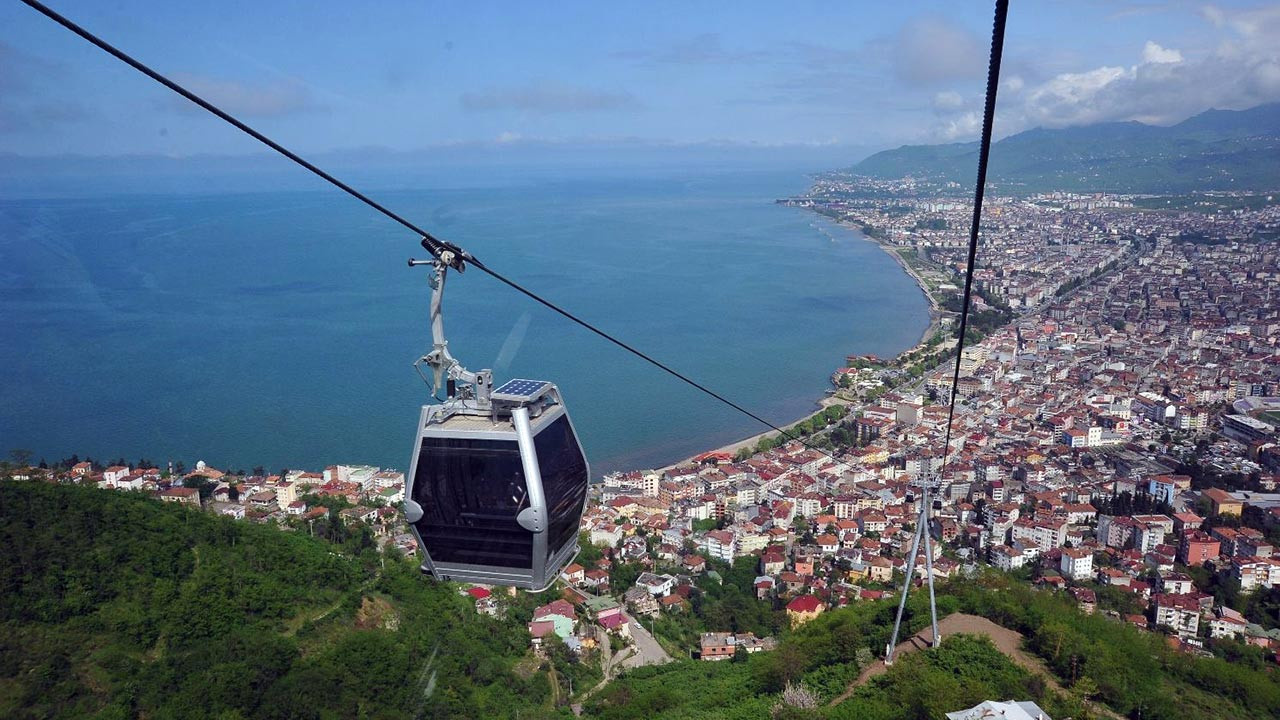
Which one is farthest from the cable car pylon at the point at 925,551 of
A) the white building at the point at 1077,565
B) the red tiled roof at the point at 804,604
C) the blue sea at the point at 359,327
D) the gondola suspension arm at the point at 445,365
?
A: the white building at the point at 1077,565

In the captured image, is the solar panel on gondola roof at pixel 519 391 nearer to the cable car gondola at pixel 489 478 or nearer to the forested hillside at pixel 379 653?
the cable car gondola at pixel 489 478

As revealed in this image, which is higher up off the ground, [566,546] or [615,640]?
[566,546]

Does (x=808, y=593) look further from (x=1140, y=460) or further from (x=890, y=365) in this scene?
(x=890, y=365)

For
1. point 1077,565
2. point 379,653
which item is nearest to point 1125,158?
point 1077,565

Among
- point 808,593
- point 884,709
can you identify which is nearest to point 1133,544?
point 808,593

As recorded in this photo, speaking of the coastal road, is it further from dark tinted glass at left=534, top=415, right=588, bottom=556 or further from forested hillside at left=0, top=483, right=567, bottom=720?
dark tinted glass at left=534, top=415, right=588, bottom=556

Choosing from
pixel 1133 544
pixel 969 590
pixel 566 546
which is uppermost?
pixel 566 546
